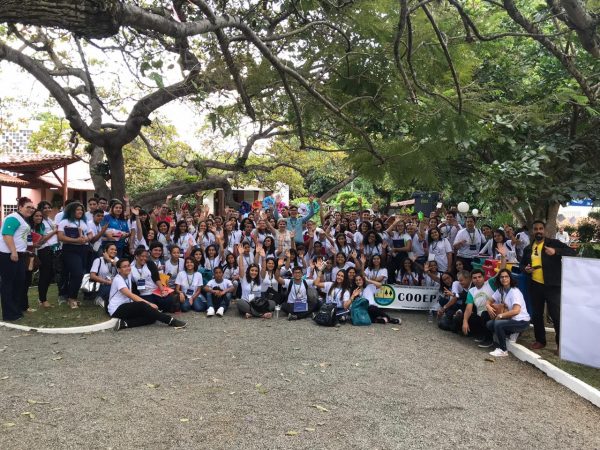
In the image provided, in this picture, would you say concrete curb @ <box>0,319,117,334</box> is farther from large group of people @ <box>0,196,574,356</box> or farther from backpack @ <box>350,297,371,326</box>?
backpack @ <box>350,297,371,326</box>

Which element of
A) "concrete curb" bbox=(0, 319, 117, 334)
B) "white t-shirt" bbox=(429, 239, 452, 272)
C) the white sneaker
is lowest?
the white sneaker

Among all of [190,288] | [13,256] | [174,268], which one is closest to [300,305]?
[190,288]

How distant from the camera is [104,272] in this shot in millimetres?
8617

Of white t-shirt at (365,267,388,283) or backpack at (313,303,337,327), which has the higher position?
white t-shirt at (365,267,388,283)

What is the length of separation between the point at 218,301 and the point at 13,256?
3.41 m

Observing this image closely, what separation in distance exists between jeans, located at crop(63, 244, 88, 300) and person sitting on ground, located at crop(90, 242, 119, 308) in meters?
0.22

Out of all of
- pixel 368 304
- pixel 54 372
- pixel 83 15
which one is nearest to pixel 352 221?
pixel 368 304

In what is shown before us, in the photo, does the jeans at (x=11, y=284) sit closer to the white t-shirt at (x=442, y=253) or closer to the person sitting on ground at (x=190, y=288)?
the person sitting on ground at (x=190, y=288)

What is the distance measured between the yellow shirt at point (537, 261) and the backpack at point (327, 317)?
312 cm

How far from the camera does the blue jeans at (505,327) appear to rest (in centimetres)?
699

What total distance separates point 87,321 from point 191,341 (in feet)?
6.51

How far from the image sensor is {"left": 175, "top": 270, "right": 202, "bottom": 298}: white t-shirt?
357 inches

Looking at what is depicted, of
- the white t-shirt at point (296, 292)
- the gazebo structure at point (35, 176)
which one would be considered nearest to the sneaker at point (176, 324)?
the white t-shirt at point (296, 292)

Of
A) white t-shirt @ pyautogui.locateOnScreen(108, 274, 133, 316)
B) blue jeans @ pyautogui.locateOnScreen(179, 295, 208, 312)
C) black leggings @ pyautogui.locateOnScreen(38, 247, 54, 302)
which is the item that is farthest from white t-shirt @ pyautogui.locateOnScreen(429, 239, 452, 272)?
black leggings @ pyautogui.locateOnScreen(38, 247, 54, 302)
